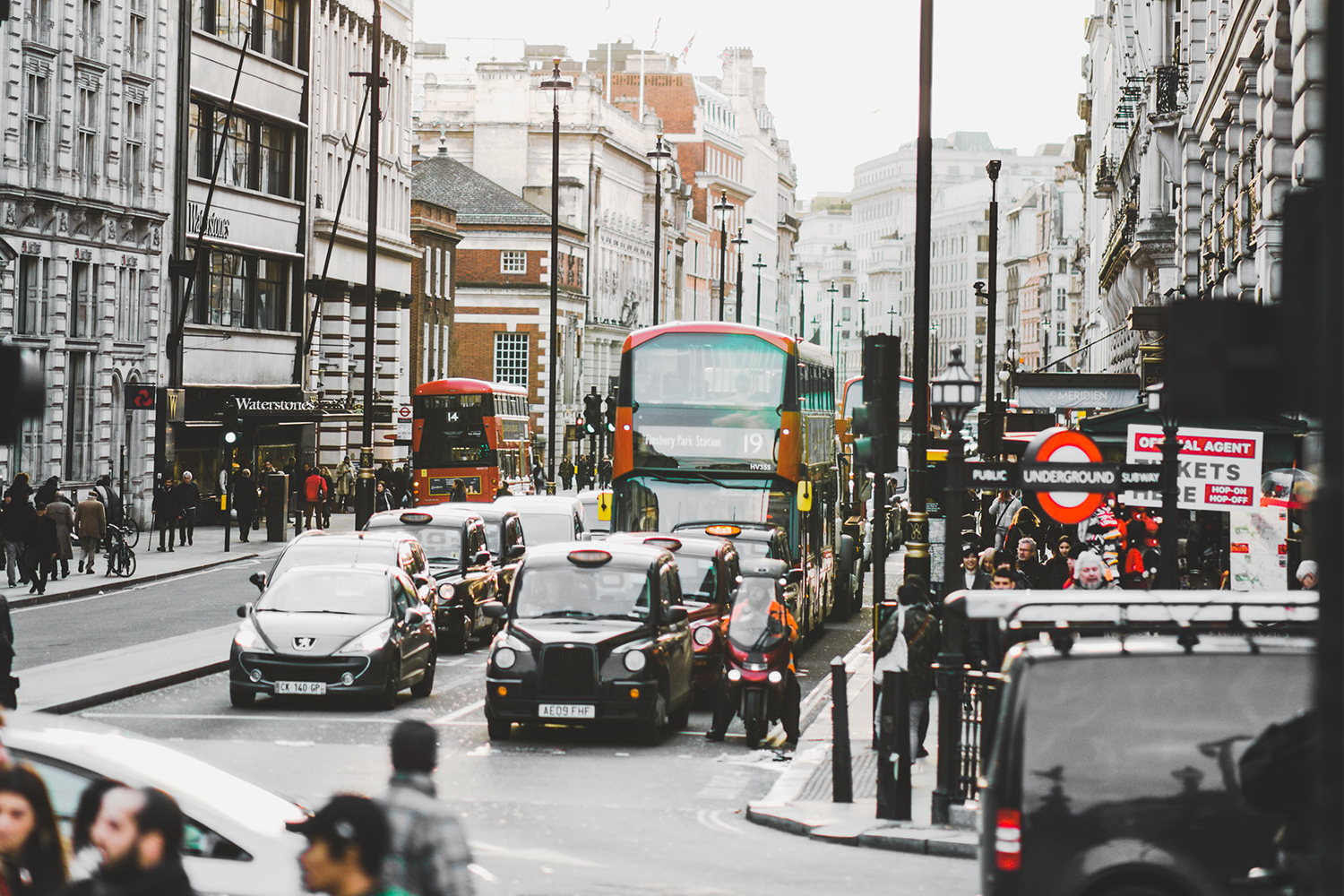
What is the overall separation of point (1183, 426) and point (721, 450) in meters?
9.41

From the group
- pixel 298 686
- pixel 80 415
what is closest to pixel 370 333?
pixel 80 415

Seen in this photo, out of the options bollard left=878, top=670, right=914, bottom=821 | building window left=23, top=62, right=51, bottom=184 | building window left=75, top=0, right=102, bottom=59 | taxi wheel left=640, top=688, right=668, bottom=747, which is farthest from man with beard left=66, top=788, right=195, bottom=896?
building window left=75, top=0, right=102, bottom=59

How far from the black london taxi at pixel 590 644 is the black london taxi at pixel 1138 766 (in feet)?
29.0

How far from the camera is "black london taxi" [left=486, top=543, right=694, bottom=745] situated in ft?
54.2

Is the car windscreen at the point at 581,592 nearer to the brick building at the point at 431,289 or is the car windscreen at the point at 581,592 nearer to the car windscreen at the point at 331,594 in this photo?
the car windscreen at the point at 331,594

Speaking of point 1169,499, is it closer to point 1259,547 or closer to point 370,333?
point 1259,547

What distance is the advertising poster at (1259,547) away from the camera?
15.1 metres

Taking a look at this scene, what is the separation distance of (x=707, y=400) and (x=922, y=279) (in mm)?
7867

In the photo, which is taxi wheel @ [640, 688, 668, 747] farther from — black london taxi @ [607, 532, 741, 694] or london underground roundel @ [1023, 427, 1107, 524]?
london underground roundel @ [1023, 427, 1107, 524]

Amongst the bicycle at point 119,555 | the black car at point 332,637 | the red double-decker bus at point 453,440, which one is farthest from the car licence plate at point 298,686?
the red double-decker bus at point 453,440

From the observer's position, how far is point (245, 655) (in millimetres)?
17953

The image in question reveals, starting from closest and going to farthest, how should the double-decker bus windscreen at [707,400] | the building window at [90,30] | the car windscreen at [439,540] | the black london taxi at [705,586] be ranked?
the black london taxi at [705,586] → the car windscreen at [439,540] → the double-decker bus windscreen at [707,400] → the building window at [90,30]

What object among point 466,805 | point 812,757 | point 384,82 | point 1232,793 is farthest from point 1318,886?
point 384,82

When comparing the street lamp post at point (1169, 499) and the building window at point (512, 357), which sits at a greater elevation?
Result: the building window at point (512, 357)
